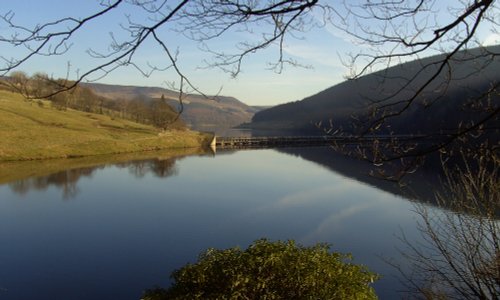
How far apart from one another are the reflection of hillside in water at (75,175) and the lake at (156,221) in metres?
0.16

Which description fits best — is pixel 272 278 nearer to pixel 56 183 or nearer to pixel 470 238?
pixel 470 238

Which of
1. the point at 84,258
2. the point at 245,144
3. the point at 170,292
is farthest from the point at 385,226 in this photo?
the point at 245,144

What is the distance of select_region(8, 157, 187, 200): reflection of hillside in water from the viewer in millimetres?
34406

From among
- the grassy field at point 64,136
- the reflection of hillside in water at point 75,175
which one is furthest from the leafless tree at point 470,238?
the grassy field at point 64,136

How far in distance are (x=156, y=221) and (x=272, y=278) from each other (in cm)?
1789

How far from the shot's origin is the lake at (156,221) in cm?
1695

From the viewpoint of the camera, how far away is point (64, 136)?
206ft

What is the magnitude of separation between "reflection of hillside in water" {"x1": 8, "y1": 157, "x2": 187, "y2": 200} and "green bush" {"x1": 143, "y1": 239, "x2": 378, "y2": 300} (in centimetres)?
2624

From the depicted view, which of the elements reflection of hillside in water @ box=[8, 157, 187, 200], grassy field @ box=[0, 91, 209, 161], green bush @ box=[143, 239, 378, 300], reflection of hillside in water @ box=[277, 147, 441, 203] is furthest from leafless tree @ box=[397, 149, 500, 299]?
grassy field @ box=[0, 91, 209, 161]

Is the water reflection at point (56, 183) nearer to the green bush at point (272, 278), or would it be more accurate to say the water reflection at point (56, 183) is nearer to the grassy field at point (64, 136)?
the grassy field at point (64, 136)

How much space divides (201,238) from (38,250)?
7.88m

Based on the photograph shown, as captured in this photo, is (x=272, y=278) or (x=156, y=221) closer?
(x=272, y=278)

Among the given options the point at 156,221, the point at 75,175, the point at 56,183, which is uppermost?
the point at 75,175

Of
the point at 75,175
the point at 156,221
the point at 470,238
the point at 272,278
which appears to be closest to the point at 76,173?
the point at 75,175
